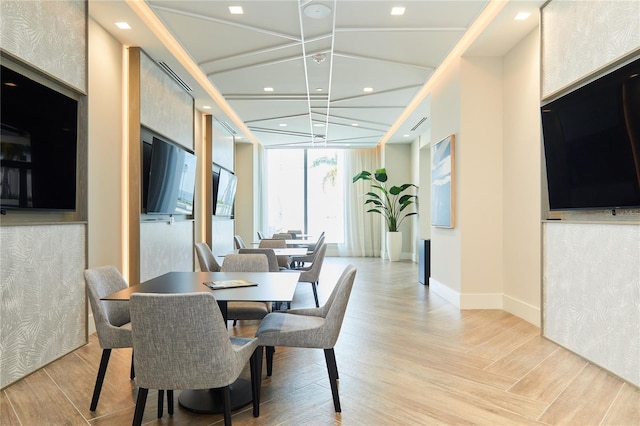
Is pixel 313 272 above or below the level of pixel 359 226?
below

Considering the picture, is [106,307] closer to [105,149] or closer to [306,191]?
[105,149]

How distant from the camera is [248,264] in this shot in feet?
13.0

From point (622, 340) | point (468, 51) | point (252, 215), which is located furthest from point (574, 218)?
point (252, 215)

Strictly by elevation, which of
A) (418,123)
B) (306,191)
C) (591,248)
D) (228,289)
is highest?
(418,123)

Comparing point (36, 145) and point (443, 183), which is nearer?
point (36, 145)

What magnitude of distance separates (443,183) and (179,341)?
15.5ft

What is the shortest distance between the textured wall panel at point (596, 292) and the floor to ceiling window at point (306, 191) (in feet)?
30.1

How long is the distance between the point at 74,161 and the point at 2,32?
1.15 metres

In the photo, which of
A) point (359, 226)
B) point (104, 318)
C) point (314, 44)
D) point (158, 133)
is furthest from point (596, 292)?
point (359, 226)

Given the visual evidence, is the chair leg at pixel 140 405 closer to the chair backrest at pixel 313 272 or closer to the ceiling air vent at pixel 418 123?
the chair backrest at pixel 313 272

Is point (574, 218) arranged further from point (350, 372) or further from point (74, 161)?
point (74, 161)

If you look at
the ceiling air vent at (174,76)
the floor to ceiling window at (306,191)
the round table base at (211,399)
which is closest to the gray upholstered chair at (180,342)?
the round table base at (211,399)

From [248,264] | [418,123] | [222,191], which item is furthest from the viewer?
[222,191]

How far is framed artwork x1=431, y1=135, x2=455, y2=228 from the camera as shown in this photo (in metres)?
5.51
